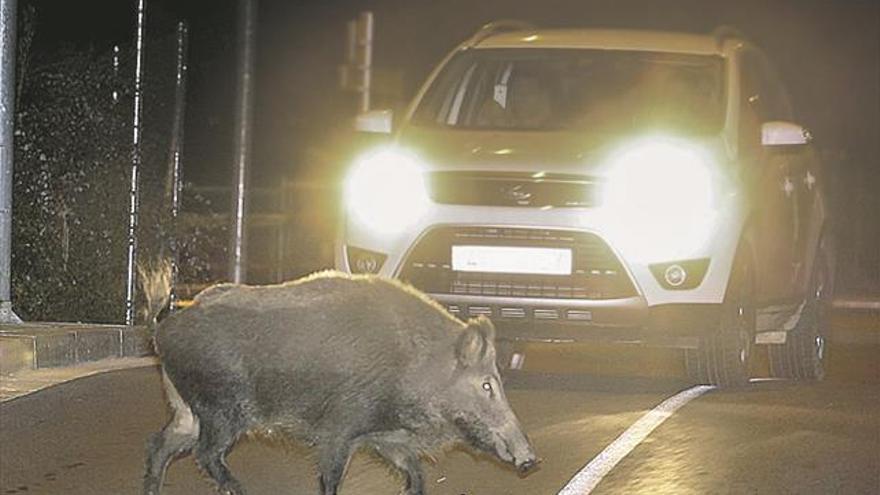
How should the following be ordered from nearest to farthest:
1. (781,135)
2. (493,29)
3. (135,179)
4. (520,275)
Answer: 1. (520,275)
2. (781,135)
3. (493,29)
4. (135,179)

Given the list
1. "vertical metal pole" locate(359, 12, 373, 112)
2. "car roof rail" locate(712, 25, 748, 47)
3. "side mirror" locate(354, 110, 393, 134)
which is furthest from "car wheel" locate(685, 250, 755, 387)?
"vertical metal pole" locate(359, 12, 373, 112)

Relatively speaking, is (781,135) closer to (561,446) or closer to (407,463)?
(561,446)

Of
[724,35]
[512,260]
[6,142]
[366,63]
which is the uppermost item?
[724,35]

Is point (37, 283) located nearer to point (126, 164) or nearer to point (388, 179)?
point (126, 164)

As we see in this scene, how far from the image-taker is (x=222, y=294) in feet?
30.3

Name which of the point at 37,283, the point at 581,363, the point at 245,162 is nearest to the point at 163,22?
the point at 245,162

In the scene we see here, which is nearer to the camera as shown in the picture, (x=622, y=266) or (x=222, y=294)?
(x=222, y=294)

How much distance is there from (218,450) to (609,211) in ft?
13.6

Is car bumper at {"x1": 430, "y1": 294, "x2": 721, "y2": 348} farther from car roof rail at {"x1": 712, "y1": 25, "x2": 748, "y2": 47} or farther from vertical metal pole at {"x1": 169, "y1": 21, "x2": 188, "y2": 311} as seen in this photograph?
vertical metal pole at {"x1": 169, "y1": 21, "x2": 188, "y2": 311}

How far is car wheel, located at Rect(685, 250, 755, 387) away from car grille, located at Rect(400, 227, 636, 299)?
0.60 m

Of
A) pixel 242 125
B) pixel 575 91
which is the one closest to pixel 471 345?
pixel 575 91

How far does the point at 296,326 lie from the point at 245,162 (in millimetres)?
8270

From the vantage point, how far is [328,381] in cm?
909

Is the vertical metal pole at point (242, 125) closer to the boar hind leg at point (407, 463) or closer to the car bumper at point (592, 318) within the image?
the car bumper at point (592, 318)
